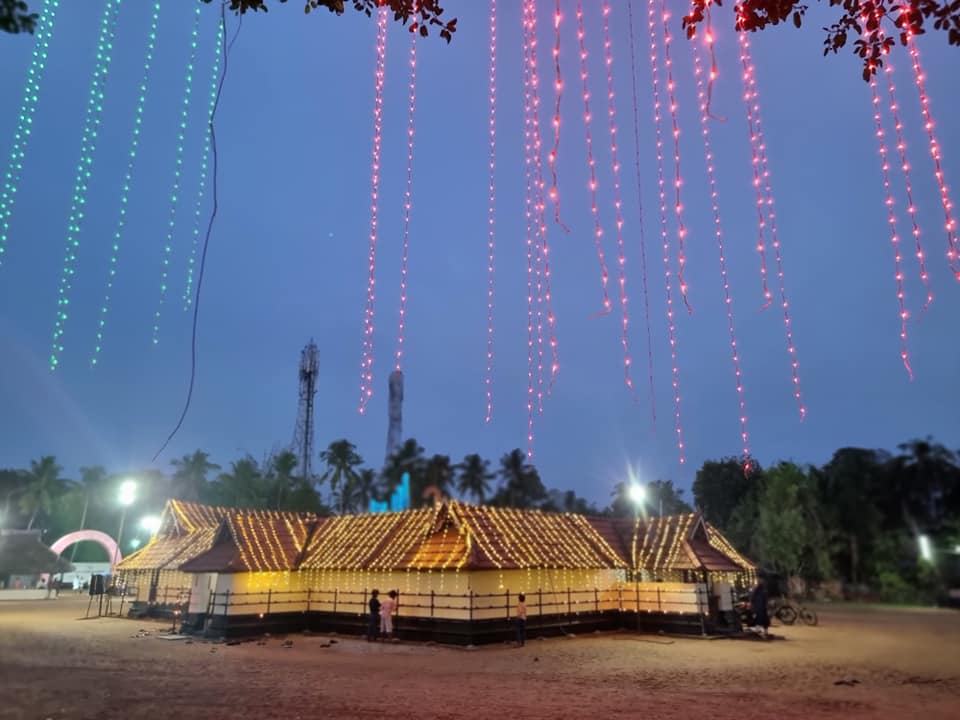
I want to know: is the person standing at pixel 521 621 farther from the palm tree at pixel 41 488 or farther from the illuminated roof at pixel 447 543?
the palm tree at pixel 41 488

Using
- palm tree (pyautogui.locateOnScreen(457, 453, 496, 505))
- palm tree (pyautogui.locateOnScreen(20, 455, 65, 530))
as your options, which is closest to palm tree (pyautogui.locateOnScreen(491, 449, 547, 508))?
palm tree (pyautogui.locateOnScreen(457, 453, 496, 505))

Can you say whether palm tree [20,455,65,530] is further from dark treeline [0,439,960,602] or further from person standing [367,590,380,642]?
person standing [367,590,380,642]

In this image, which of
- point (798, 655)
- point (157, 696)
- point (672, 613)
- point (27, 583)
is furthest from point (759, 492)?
point (27, 583)

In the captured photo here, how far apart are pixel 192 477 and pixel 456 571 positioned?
2253 inches

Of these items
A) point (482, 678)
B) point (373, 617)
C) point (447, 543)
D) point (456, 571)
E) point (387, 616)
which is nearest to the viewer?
point (482, 678)

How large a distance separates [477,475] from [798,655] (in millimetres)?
68565

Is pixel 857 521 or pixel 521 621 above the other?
pixel 857 521

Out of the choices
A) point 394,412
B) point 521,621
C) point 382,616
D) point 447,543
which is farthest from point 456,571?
point 394,412

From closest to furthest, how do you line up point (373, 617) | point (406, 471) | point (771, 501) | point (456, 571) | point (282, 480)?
1. point (456, 571)
2. point (373, 617)
3. point (771, 501)
4. point (282, 480)
5. point (406, 471)

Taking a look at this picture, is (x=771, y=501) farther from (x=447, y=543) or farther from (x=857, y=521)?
(x=447, y=543)

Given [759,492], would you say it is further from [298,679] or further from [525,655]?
[298,679]

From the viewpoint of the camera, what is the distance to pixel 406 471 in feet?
268

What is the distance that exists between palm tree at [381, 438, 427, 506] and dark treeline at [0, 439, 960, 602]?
0.13 metres

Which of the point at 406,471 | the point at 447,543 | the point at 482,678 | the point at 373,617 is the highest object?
the point at 406,471
